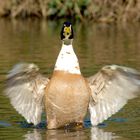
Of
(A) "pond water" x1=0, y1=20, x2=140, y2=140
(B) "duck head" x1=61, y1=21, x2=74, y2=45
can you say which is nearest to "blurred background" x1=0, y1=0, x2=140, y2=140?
(A) "pond water" x1=0, y1=20, x2=140, y2=140

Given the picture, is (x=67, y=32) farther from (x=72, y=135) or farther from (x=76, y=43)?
(x=76, y=43)

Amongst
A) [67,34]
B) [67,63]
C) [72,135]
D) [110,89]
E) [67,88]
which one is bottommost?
[72,135]

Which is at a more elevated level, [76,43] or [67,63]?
[67,63]

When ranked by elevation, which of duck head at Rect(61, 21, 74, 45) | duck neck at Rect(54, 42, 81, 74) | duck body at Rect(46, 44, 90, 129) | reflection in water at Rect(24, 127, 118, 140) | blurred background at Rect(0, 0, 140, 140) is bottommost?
reflection in water at Rect(24, 127, 118, 140)

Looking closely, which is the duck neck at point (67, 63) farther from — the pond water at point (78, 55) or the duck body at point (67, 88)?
the pond water at point (78, 55)

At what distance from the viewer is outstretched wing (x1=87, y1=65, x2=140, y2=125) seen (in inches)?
419

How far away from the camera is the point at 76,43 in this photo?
21.5 meters

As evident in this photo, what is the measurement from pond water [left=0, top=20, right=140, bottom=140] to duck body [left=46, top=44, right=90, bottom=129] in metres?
0.33

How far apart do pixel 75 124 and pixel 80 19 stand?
1996 cm

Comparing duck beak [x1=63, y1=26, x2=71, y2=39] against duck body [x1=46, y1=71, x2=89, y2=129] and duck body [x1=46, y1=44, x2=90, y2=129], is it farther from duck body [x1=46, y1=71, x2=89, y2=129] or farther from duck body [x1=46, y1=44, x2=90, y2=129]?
duck body [x1=46, y1=71, x2=89, y2=129]

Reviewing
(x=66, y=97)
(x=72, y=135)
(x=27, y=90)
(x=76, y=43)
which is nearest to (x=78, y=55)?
(x=76, y=43)

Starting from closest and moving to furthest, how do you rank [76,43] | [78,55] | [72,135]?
[72,135] < [78,55] < [76,43]

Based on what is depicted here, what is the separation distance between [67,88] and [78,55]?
7.84m

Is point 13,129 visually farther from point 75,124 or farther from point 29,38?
point 29,38
